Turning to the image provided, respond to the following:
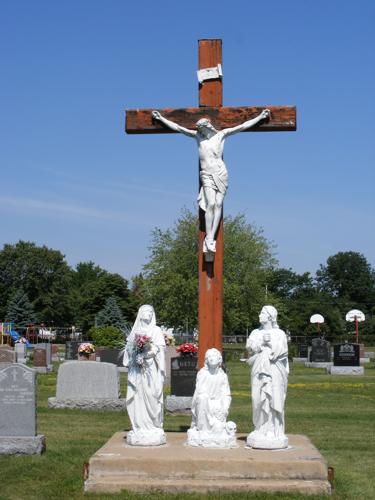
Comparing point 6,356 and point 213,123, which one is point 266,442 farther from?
point 6,356

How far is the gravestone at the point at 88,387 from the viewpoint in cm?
1808

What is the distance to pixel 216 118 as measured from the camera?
10.6 meters

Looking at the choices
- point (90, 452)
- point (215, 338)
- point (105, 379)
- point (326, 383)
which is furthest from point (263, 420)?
point (326, 383)

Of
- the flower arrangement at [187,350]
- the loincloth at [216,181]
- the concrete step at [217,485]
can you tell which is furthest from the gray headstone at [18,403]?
the flower arrangement at [187,350]

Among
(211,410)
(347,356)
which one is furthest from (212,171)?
(347,356)

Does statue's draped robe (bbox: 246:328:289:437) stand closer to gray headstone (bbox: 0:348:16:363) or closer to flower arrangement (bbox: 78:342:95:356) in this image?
flower arrangement (bbox: 78:342:95:356)

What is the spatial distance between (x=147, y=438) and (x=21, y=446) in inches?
117

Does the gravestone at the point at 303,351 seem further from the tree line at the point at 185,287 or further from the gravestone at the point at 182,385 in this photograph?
the gravestone at the point at 182,385

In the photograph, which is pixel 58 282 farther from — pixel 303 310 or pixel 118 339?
pixel 118 339

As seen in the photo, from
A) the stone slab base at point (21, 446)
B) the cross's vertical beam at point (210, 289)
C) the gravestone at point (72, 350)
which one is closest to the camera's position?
the cross's vertical beam at point (210, 289)

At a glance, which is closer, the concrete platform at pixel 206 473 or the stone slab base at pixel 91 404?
the concrete platform at pixel 206 473

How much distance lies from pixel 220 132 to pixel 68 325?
79826mm

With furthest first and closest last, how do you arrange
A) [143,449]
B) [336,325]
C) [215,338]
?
[336,325] → [215,338] → [143,449]

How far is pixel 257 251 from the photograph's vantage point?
53.6 metres
